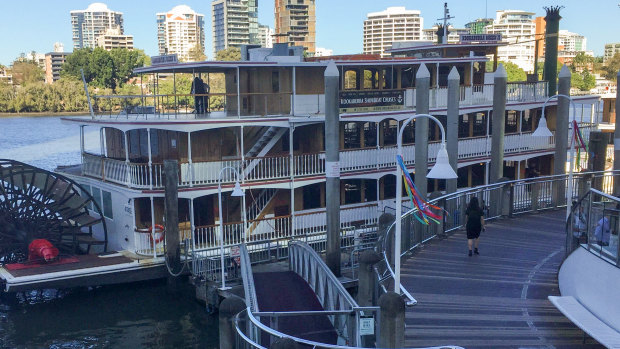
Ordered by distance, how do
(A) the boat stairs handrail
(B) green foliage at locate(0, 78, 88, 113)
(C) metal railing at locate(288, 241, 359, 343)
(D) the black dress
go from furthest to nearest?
1. (B) green foliage at locate(0, 78, 88, 113)
2. (A) the boat stairs handrail
3. (D) the black dress
4. (C) metal railing at locate(288, 241, 359, 343)

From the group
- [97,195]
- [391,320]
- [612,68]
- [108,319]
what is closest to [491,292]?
[391,320]

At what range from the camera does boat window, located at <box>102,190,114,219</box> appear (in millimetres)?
21688

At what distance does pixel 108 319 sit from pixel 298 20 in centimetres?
15483

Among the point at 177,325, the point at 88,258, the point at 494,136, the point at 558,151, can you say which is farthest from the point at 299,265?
the point at 558,151

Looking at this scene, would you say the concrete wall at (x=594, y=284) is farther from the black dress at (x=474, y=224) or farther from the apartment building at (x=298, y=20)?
the apartment building at (x=298, y=20)

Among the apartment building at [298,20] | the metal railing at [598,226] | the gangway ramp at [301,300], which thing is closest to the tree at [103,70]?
the apartment building at [298,20]

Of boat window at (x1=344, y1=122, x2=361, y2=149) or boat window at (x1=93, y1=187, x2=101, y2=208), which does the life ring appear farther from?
boat window at (x1=344, y1=122, x2=361, y2=149)

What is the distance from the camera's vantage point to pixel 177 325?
1773cm

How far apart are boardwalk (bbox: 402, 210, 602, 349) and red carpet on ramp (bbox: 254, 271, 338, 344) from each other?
207 centimetres

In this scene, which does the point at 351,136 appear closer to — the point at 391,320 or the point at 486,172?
the point at 486,172

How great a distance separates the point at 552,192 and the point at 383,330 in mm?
12108

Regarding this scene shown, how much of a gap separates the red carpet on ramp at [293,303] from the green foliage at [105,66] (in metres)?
84.9

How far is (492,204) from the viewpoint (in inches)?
691

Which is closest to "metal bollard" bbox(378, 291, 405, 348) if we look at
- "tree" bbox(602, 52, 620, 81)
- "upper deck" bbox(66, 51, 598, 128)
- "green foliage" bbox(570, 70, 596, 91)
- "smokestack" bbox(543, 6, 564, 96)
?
"upper deck" bbox(66, 51, 598, 128)
